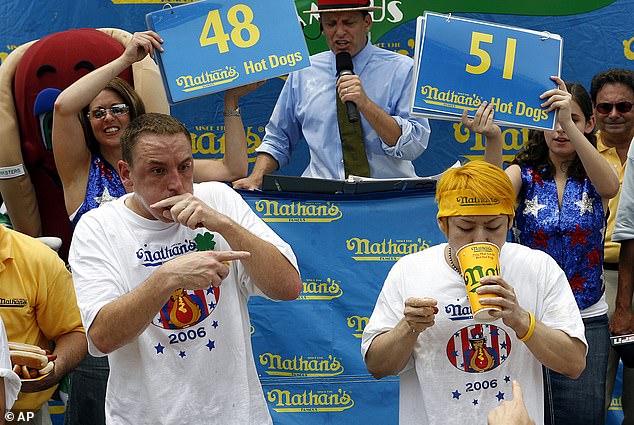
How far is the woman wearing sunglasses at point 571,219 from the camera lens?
15.2 feet

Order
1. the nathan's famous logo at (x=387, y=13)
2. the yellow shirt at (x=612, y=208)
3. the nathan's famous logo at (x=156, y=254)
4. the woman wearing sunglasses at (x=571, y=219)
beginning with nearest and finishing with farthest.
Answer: the nathan's famous logo at (x=156, y=254) → the woman wearing sunglasses at (x=571, y=219) → the yellow shirt at (x=612, y=208) → the nathan's famous logo at (x=387, y=13)

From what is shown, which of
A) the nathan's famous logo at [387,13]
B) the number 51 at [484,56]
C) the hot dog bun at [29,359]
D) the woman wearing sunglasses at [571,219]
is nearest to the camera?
the hot dog bun at [29,359]

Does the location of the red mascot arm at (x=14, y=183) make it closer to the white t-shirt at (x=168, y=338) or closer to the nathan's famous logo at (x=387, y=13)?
the white t-shirt at (x=168, y=338)

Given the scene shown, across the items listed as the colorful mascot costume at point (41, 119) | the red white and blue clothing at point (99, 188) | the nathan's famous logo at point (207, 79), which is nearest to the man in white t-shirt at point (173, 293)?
the red white and blue clothing at point (99, 188)

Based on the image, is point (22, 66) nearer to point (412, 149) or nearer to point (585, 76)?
point (412, 149)

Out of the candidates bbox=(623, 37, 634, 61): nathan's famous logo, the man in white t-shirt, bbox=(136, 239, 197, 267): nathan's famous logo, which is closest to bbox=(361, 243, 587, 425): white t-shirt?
the man in white t-shirt

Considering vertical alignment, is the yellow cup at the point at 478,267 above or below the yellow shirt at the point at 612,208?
below

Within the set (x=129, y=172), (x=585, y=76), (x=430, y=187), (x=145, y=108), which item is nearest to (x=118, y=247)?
(x=129, y=172)

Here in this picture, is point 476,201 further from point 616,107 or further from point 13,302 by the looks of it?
point 616,107

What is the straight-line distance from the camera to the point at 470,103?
4.73 metres

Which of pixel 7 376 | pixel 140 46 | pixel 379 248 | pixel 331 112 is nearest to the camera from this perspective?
pixel 7 376

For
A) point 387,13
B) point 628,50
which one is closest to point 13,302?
point 387,13

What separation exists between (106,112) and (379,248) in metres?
1.42

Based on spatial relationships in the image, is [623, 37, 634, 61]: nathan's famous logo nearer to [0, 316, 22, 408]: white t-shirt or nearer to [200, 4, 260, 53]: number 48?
[200, 4, 260, 53]: number 48
